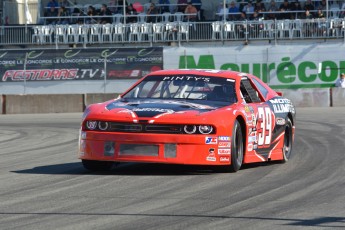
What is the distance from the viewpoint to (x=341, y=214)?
7.73 meters

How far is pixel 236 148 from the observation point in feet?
36.0

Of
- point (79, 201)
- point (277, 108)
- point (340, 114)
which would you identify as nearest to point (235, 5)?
point (340, 114)

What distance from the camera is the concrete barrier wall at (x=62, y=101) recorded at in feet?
105

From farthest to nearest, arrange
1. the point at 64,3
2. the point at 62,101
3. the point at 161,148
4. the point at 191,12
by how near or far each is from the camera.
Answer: the point at 64,3 → the point at 191,12 → the point at 62,101 → the point at 161,148

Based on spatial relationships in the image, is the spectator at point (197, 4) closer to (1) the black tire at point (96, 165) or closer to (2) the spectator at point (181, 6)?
(2) the spectator at point (181, 6)

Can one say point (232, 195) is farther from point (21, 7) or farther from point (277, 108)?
point (21, 7)

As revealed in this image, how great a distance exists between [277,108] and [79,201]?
4872mm

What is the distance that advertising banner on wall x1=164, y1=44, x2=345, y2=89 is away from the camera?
34.2 meters

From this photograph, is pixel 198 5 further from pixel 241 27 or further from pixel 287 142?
pixel 287 142

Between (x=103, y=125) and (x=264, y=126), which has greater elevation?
(x=103, y=125)

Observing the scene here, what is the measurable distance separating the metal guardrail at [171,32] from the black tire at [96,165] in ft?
78.1

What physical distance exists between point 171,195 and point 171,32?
26.9 m

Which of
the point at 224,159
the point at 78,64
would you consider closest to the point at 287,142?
the point at 224,159

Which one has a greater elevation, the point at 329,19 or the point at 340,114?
the point at 329,19
